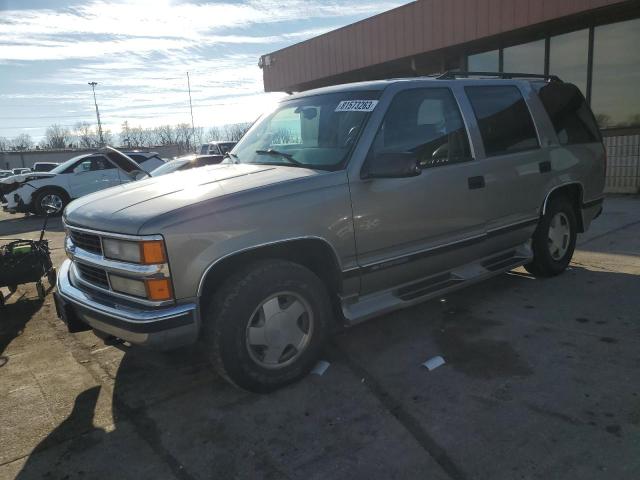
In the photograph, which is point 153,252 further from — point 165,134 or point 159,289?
point 165,134

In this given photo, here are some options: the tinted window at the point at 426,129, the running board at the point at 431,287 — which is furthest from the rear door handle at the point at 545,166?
the tinted window at the point at 426,129

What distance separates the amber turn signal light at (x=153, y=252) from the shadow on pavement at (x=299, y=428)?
102 centimetres

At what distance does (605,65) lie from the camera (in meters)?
10.6

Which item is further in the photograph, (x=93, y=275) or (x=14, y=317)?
(x=14, y=317)

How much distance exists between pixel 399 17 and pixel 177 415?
12963mm

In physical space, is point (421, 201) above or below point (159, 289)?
above

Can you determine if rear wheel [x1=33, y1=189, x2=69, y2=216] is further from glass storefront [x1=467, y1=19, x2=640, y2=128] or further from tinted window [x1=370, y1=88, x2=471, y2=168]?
glass storefront [x1=467, y1=19, x2=640, y2=128]

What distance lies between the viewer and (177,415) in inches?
119

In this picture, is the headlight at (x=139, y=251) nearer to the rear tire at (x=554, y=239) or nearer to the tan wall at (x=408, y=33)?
the rear tire at (x=554, y=239)

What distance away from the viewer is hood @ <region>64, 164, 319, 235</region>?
2.80 m

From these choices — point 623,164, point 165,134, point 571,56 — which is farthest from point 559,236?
point 165,134

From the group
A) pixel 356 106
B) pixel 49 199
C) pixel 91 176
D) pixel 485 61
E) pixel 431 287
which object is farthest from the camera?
pixel 91 176

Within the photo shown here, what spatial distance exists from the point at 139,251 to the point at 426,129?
2.32 meters

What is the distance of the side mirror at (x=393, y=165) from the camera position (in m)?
3.19
